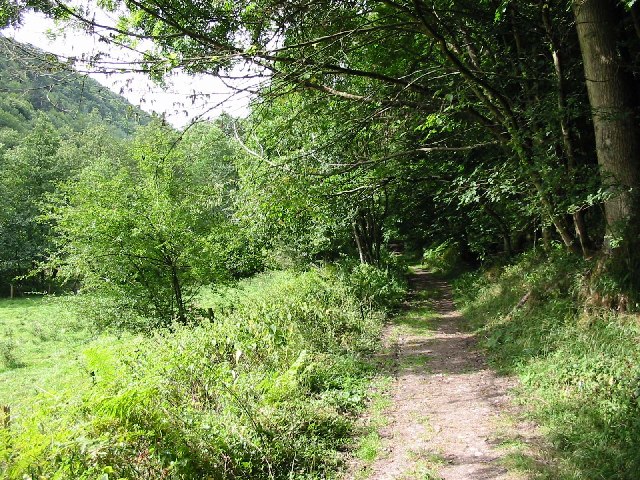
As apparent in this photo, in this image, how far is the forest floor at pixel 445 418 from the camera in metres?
4.26

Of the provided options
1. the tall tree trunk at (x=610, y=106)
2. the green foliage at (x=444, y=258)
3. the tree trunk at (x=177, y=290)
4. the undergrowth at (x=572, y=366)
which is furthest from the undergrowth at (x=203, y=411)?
the green foliage at (x=444, y=258)

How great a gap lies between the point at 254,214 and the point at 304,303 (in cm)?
268

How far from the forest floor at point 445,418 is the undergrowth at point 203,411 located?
20.9 inches

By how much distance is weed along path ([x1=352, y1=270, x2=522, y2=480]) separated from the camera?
427 cm

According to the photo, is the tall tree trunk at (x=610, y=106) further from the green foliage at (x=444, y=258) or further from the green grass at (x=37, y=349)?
the green foliage at (x=444, y=258)

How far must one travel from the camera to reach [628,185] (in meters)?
5.89

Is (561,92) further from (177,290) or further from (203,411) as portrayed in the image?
(177,290)

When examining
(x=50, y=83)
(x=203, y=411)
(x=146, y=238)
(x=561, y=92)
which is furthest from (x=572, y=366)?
(x=146, y=238)

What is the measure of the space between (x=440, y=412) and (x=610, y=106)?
15.4 feet

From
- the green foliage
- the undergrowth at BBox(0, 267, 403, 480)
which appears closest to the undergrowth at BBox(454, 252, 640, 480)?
the undergrowth at BBox(0, 267, 403, 480)

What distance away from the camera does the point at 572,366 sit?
18.0ft

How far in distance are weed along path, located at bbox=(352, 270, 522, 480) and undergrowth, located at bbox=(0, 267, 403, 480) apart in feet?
1.86

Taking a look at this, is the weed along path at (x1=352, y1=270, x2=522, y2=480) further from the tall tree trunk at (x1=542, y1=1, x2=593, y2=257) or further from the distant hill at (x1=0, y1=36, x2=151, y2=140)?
the distant hill at (x1=0, y1=36, x2=151, y2=140)

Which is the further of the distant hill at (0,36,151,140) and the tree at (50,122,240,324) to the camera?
the tree at (50,122,240,324)
